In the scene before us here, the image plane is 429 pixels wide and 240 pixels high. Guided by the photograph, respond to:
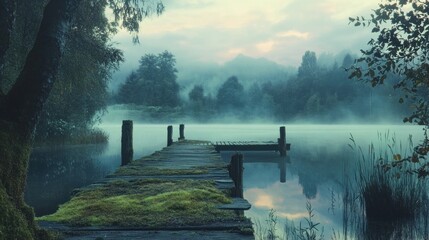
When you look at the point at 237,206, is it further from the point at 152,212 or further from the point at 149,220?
the point at 149,220

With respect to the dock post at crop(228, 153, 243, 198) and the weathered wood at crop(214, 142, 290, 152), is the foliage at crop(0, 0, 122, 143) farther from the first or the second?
the weathered wood at crop(214, 142, 290, 152)

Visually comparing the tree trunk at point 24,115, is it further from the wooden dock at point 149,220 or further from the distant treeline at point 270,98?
the distant treeline at point 270,98

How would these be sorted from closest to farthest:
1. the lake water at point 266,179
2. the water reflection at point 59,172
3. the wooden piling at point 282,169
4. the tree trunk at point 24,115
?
1. the tree trunk at point 24,115
2. the lake water at point 266,179
3. the water reflection at point 59,172
4. the wooden piling at point 282,169

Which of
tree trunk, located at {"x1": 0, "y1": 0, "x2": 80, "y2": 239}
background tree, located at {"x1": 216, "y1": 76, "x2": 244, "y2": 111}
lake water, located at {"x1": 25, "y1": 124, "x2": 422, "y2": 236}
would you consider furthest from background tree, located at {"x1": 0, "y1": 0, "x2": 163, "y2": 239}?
background tree, located at {"x1": 216, "y1": 76, "x2": 244, "y2": 111}

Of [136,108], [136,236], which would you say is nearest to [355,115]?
[136,108]

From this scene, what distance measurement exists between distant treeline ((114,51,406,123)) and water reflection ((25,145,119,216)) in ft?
256

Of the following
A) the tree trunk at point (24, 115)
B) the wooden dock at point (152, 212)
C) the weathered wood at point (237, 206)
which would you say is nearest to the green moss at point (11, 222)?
the tree trunk at point (24, 115)

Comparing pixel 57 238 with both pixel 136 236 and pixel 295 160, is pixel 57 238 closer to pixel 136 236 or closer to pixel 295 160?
pixel 136 236

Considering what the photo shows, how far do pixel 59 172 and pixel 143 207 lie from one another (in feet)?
45.7

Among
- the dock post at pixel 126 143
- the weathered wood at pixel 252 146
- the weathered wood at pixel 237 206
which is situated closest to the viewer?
the weathered wood at pixel 237 206

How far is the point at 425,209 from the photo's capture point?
30.7ft

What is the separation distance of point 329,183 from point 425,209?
23.9 ft

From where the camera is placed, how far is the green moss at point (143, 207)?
171 inches

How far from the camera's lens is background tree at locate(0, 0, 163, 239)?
3.13 meters
